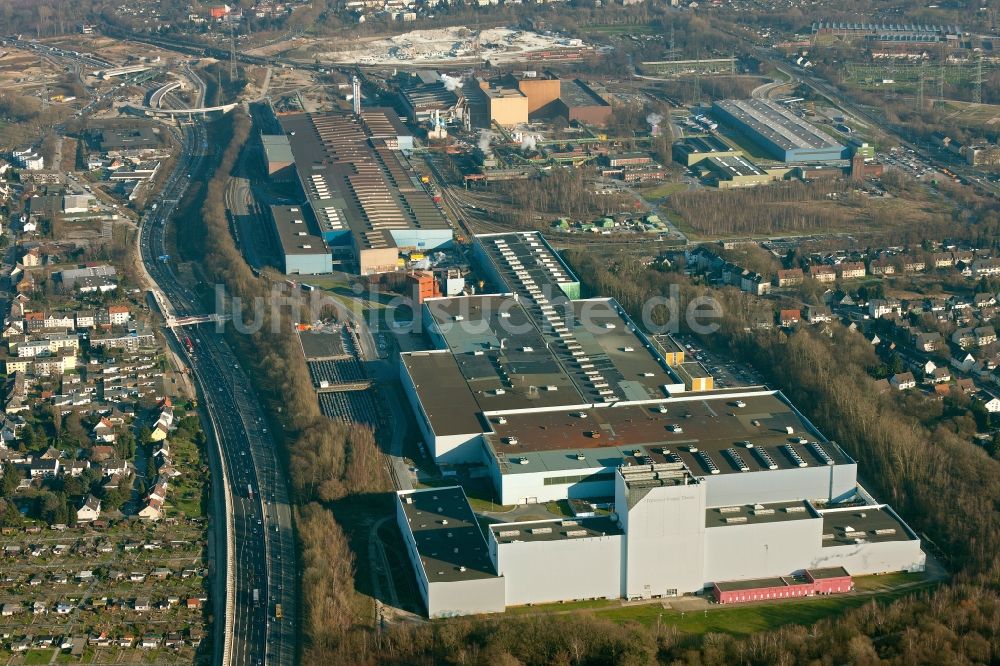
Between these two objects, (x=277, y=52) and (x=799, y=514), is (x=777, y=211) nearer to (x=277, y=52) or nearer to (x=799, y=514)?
(x=799, y=514)

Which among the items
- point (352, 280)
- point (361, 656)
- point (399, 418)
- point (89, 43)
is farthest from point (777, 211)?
point (89, 43)

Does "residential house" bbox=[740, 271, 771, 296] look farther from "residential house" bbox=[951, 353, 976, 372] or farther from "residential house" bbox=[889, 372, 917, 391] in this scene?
"residential house" bbox=[889, 372, 917, 391]

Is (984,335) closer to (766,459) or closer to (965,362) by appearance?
(965,362)

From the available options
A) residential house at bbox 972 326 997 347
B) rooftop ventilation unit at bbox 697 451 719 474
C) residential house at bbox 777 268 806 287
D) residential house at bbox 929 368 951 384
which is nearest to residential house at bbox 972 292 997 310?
residential house at bbox 972 326 997 347

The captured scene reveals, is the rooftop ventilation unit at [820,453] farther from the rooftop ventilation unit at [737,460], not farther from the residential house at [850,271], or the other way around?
the residential house at [850,271]

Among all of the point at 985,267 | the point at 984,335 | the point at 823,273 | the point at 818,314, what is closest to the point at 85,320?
the point at 818,314
